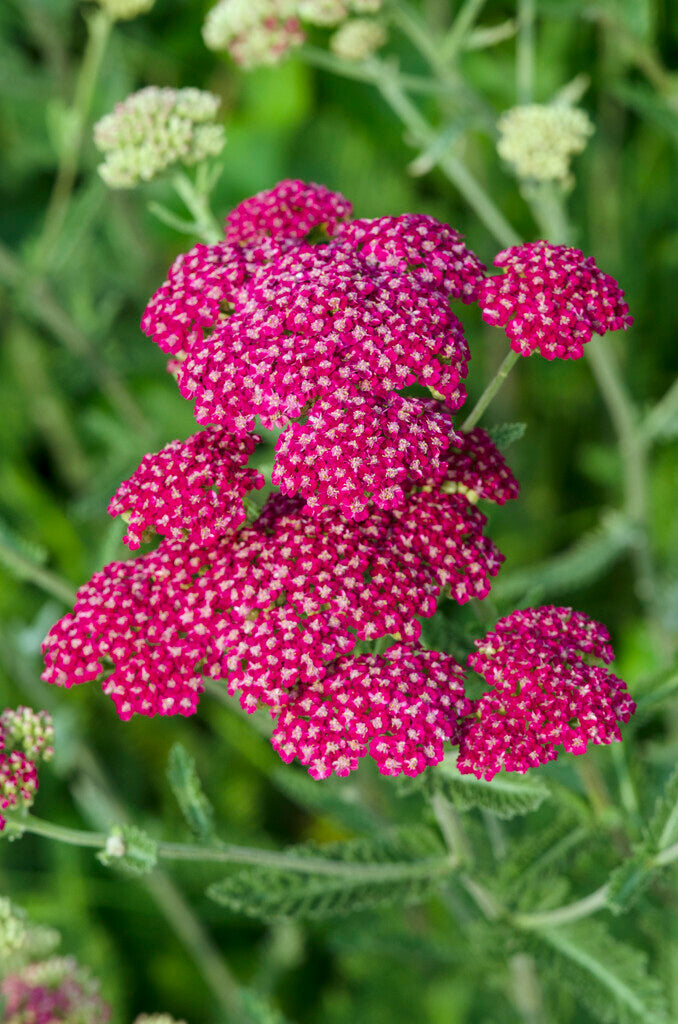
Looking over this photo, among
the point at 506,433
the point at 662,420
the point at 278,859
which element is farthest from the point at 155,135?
the point at 662,420

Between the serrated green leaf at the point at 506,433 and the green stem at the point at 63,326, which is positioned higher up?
the green stem at the point at 63,326

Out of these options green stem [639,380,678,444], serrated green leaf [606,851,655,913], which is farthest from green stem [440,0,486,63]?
serrated green leaf [606,851,655,913]

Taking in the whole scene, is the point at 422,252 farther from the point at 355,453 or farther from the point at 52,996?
the point at 52,996

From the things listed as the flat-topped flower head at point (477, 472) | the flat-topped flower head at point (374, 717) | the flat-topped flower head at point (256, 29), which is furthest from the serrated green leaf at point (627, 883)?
the flat-topped flower head at point (256, 29)

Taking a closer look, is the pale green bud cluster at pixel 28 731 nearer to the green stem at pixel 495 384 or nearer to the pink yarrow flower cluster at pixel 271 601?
the pink yarrow flower cluster at pixel 271 601

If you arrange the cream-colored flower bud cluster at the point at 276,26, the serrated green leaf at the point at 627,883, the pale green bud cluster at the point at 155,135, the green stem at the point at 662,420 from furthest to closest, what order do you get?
the green stem at the point at 662,420 → the cream-colored flower bud cluster at the point at 276,26 → the pale green bud cluster at the point at 155,135 → the serrated green leaf at the point at 627,883
